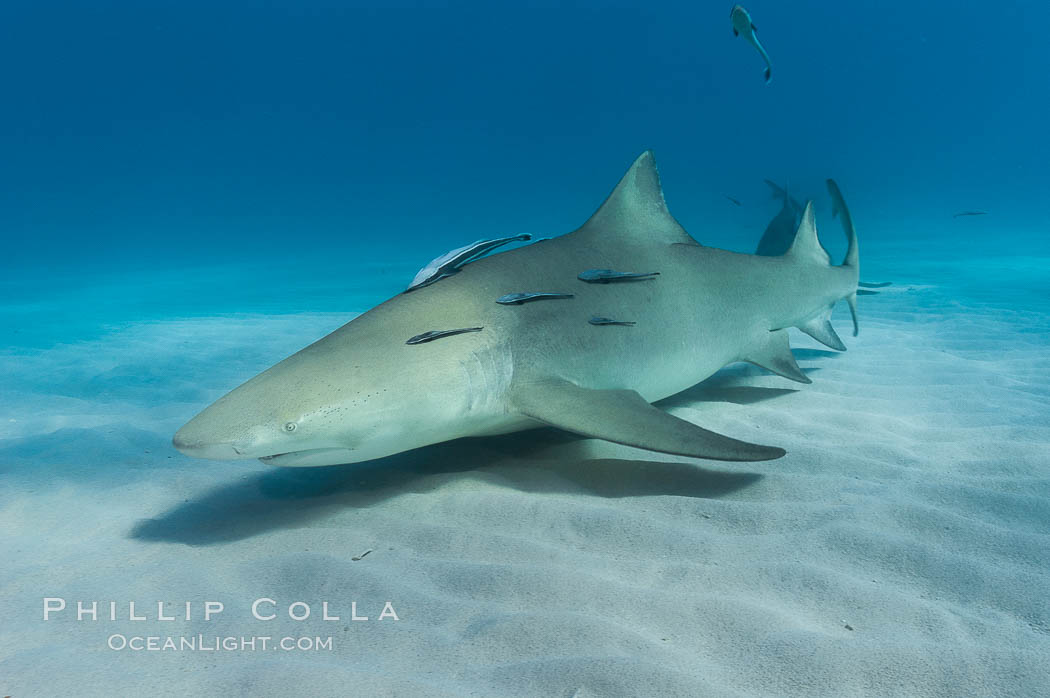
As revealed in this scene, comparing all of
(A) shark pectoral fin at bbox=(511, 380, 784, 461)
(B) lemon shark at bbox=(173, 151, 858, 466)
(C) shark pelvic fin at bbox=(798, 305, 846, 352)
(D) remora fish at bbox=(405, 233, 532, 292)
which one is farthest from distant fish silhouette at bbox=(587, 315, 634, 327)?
(C) shark pelvic fin at bbox=(798, 305, 846, 352)

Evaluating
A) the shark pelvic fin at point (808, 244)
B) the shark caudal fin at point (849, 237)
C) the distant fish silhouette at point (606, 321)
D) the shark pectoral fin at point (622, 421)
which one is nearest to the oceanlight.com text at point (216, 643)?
the shark pectoral fin at point (622, 421)

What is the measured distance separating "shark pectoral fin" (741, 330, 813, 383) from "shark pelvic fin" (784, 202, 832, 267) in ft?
2.41

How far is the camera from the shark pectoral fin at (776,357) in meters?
4.26

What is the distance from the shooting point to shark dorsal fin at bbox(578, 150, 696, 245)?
3.77 metres

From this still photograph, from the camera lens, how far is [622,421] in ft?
8.32

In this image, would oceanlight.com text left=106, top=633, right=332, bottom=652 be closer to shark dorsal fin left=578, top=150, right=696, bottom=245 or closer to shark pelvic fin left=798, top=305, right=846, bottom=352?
shark dorsal fin left=578, top=150, right=696, bottom=245

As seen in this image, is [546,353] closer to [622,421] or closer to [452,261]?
[622,421]

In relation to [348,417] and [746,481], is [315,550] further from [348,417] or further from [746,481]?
[746,481]

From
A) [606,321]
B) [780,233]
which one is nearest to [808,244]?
[606,321]

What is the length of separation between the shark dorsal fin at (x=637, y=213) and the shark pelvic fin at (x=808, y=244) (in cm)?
128

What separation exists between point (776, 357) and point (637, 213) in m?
1.60

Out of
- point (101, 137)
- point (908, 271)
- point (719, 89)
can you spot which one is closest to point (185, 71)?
point (101, 137)

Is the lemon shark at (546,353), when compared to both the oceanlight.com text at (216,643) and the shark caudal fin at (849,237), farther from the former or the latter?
the shark caudal fin at (849,237)

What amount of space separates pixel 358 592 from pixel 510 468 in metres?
1.13
